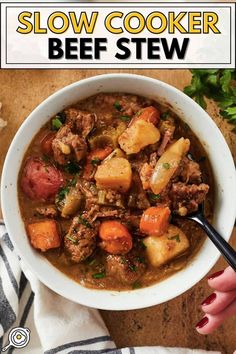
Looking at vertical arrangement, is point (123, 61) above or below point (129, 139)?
above

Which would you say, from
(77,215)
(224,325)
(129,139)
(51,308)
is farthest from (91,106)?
(224,325)

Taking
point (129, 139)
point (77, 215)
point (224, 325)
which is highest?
point (129, 139)

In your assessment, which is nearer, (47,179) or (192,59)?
(47,179)

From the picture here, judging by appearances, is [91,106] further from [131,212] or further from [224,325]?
[224,325]

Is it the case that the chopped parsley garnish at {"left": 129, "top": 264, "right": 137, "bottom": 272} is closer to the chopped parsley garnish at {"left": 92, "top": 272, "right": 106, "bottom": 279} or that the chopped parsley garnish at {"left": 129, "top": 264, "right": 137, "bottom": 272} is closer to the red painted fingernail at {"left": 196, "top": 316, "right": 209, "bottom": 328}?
the chopped parsley garnish at {"left": 92, "top": 272, "right": 106, "bottom": 279}

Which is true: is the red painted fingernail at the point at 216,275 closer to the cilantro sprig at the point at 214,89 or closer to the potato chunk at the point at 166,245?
→ the potato chunk at the point at 166,245

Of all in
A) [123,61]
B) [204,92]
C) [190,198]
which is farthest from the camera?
[123,61]
